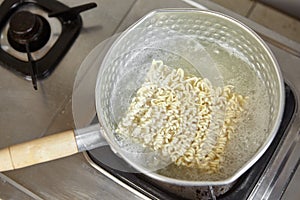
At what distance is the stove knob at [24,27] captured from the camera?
807 millimetres

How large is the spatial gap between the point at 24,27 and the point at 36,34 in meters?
0.02

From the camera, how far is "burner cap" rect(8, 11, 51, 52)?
2.65 ft

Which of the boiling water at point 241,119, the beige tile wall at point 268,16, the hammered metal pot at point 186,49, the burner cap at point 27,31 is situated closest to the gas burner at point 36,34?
the burner cap at point 27,31

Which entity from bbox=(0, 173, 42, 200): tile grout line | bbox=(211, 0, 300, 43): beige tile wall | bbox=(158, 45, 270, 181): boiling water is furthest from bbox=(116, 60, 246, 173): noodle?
bbox=(211, 0, 300, 43): beige tile wall

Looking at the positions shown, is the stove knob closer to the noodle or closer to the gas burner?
the gas burner

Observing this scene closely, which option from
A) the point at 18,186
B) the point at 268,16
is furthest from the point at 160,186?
the point at 268,16

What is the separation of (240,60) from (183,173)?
0.20 meters

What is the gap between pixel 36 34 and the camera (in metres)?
0.82

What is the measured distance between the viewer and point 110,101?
0.77 m

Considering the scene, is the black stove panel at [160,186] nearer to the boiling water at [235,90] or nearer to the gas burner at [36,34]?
the boiling water at [235,90]

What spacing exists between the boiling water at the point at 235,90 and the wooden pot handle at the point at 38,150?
0.24 feet

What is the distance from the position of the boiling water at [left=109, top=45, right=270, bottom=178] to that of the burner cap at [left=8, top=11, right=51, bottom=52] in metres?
0.14

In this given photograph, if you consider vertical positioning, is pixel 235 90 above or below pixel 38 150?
above

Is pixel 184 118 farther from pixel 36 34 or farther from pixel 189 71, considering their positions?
pixel 36 34
